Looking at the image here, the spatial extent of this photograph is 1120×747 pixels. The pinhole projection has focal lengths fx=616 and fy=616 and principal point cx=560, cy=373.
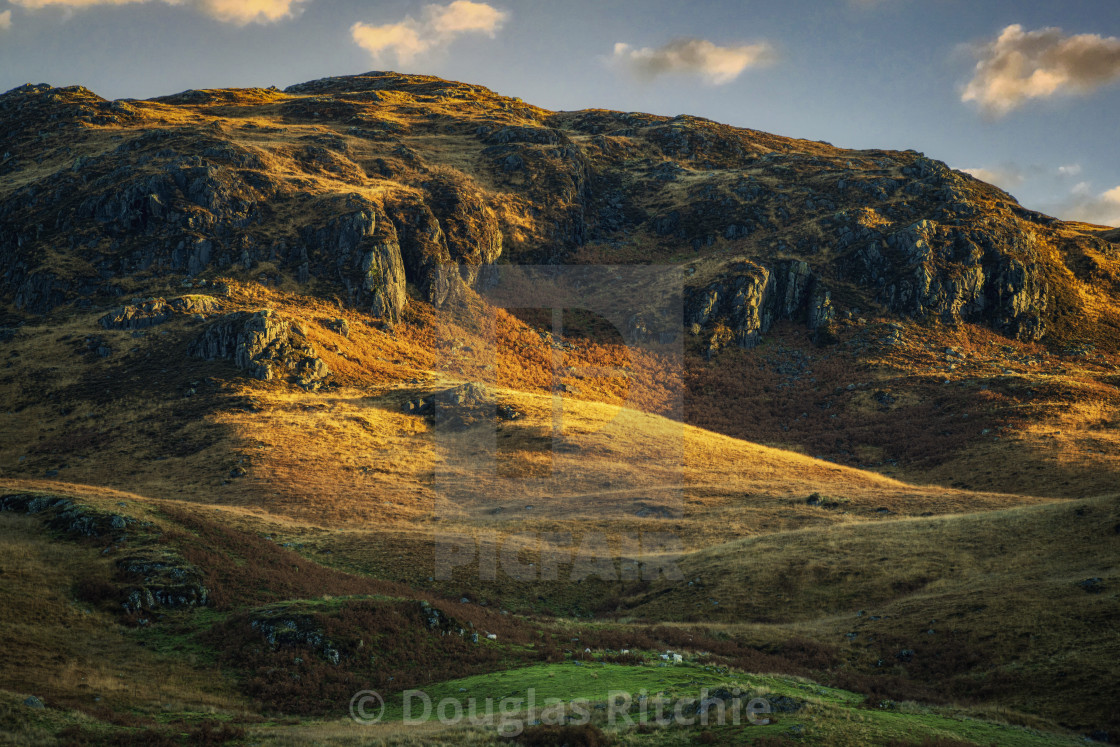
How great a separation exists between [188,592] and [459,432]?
42.6 meters

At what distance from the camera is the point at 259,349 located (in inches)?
2832

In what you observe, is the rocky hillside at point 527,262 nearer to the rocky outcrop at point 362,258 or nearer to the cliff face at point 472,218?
the rocky outcrop at point 362,258

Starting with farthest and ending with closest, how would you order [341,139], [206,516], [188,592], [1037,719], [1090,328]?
[341,139] < [1090,328] < [206,516] < [188,592] < [1037,719]

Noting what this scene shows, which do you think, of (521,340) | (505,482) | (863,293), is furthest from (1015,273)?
(505,482)

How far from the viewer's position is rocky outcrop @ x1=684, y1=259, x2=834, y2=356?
10531 cm

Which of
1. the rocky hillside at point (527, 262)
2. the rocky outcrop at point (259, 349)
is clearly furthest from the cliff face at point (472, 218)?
the rocky outcrop at point (259, 349)

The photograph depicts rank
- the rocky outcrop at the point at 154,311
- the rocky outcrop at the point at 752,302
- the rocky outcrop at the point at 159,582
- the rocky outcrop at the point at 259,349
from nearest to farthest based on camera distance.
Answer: the rocky outcrop at the point at 159,582, the rocky outcrop at the point at 259,349, the rocky outcrop at the point at 154,311, the rocky outcrop at the point at 752,302

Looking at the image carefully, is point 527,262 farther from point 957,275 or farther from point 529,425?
point 957,275

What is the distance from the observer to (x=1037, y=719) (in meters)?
21.1

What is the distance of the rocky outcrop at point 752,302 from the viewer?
105 metres

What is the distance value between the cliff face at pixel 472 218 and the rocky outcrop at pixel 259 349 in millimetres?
18163

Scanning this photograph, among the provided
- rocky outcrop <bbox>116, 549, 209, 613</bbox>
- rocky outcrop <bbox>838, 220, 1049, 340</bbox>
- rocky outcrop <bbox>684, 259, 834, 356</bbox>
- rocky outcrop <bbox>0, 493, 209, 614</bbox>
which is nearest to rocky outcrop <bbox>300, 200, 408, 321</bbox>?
rocky outcrop <bbox>684, 259, 834, 356</bbox>

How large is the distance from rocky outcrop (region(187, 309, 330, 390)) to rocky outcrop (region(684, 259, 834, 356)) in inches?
2436

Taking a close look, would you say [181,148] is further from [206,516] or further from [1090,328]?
[1090,328]
